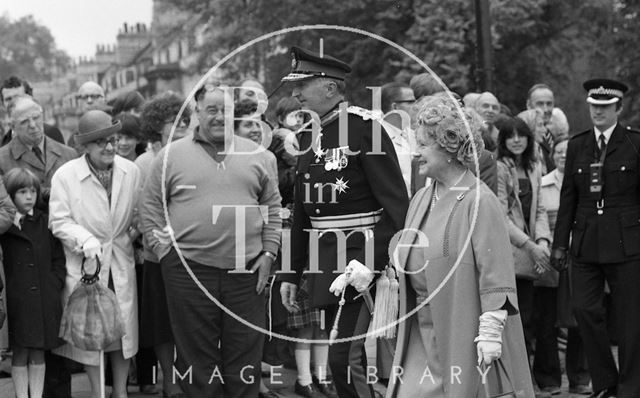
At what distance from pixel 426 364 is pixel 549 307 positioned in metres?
4.70

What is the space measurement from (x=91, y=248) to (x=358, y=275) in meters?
2.27

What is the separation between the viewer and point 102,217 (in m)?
9.08

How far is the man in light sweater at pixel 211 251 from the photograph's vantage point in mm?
8672

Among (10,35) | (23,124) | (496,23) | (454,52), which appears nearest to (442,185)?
(23,124)

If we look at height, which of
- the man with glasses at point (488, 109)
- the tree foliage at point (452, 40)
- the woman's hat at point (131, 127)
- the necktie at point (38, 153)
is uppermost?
the tree foliage at point (452, 40)

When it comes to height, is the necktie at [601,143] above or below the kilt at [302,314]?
above

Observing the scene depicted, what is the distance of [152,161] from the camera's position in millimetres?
9438

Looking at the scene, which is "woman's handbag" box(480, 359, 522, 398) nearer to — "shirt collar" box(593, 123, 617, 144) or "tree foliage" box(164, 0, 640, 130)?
"shirt collar" box(593, 123, 617, 144)

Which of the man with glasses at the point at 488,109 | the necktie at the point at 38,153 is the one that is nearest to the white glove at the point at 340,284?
the necktie at the point at 38,153

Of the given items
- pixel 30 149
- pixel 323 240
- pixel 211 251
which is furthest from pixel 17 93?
pixel 323 240

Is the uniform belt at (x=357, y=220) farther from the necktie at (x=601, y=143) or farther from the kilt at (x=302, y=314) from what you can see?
the necktie at (x=601, y=143)

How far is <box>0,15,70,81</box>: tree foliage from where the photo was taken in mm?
135875

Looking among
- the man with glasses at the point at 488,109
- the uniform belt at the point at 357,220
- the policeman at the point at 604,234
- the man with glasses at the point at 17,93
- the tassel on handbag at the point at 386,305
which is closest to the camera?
the tassel on handbag at the point at 386,305

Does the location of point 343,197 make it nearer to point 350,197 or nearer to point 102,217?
point 350,197
